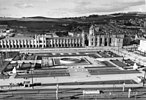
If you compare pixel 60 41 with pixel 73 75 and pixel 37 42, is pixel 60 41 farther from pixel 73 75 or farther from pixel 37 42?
pixel 73 75

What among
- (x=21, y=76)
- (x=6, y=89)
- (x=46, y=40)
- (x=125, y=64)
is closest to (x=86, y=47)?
(x=46, y=40)

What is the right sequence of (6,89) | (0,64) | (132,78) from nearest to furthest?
1. (6,89)
2. (132,78)
3. (0,64)

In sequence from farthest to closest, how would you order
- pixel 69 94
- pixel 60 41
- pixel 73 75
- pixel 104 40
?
1. pixel 104 40
2. pixel 60 41
3. pixel 73 75
4. pixel 69 94

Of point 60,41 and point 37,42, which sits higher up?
point 60,41

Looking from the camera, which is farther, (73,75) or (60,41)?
(60,41)

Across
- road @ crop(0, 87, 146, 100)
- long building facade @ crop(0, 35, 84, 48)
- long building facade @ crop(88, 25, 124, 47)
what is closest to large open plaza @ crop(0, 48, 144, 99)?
road @ crop(0, 87, 146, 100)

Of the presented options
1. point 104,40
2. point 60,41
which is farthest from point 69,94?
point 104,40

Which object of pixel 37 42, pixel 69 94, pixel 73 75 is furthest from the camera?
pixel 37 42

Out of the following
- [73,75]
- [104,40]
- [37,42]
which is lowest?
[73,75]

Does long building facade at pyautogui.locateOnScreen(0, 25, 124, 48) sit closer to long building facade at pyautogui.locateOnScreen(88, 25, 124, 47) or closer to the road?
long building facade at pyautogui.locateOnScreen(88, 25, 124, 47)

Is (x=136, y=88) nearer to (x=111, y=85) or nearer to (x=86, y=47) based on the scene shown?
(x=111, y=85)

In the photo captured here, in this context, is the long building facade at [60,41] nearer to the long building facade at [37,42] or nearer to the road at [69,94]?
the long building facade at [37,42]
